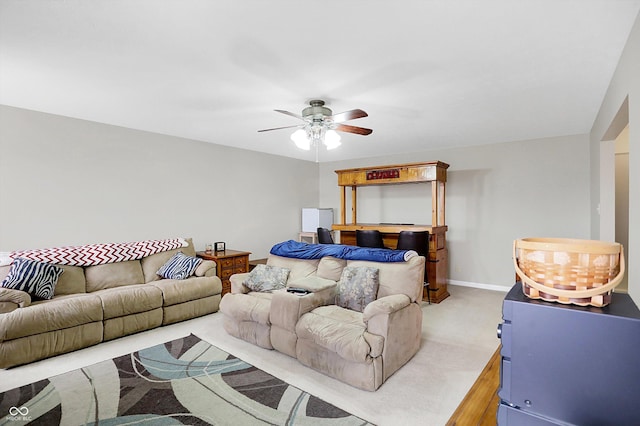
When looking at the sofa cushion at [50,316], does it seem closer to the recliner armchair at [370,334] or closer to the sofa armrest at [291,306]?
the sofa armrest at [291,306]

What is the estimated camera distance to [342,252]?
11.1 feet

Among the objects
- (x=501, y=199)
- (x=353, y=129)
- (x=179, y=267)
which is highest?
(x=353, y=129)

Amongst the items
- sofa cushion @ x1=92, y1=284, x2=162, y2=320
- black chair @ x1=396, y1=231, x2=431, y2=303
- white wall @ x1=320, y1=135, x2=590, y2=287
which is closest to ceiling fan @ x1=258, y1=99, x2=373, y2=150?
black chair @ x1=396, y1=231, x2=431, y2=303

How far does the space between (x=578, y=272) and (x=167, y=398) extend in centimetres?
254

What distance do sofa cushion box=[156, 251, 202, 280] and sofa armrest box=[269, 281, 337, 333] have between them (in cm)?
176

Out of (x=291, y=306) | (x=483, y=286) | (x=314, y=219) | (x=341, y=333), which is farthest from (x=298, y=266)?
(x=483, y=286)

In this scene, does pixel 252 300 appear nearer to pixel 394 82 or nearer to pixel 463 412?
pixel 463 412

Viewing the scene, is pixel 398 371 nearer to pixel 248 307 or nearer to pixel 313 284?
pixel 313 284

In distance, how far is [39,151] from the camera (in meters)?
3.68

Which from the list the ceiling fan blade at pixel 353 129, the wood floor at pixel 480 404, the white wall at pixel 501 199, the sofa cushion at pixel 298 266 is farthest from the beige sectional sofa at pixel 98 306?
the white wall at pixel 501 199

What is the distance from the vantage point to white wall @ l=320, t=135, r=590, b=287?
465 centimetres

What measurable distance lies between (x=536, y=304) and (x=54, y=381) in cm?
331

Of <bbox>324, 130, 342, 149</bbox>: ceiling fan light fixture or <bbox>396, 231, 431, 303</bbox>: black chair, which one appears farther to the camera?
<bbox>396, 231, 431, 303</bbox>: black chair

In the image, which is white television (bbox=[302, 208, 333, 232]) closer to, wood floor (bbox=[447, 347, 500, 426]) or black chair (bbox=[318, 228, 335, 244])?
black chair (bbox=[318, 228, 335, 244])
